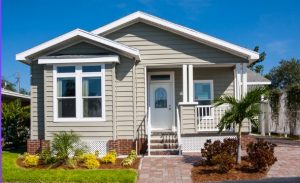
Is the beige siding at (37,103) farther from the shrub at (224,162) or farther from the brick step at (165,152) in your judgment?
the shrub at (224,162)

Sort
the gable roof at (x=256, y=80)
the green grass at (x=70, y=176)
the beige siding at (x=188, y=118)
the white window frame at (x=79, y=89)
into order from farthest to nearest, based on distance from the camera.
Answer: the gable roof at (x=256, y=80)
the beige siding at (x=188, y=118)
the white window frame at (x=79, y=89)
the green grass at (x=70, y=176)

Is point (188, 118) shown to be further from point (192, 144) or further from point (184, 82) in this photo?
point (184, 82)

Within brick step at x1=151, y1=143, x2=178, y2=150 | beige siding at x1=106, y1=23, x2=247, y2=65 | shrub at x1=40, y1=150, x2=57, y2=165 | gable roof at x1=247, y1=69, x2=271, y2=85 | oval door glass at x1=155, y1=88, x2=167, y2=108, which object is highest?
beige siding at x1=106, y1=23, x2=247, y2=65

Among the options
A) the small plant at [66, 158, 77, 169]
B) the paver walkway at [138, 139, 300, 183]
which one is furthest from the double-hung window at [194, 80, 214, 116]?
the small plant at [66, 158, 77, 169]

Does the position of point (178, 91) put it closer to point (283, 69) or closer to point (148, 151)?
point (148, 151)

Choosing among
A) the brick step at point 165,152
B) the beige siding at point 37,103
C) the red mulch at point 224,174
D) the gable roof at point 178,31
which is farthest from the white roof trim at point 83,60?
the red mulch at point 224,174

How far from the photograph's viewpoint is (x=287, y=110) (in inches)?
850

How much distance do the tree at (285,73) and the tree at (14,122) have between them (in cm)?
3920

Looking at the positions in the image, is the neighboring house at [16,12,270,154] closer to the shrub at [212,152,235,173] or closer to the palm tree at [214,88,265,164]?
the palm tree at [214,88,265,164]

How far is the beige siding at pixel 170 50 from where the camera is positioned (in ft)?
48.6

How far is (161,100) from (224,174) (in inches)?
261

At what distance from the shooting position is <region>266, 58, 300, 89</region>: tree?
49.2m

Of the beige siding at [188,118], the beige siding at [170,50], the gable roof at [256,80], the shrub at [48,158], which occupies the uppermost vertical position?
the beige siding at [170,50]

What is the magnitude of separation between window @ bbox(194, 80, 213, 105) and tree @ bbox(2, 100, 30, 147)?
25.5 feet
